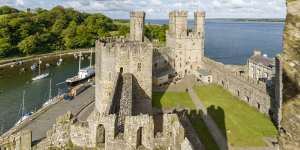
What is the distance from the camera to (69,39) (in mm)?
82312

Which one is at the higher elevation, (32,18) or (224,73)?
(32,18)

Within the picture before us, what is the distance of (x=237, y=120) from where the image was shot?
1087 inches

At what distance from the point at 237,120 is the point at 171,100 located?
832cm

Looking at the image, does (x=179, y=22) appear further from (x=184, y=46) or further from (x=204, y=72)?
(x=204, y=72)

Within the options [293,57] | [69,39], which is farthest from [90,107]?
[69,39]

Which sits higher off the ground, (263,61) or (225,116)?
(263,61)

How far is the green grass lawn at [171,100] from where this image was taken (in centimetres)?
3206

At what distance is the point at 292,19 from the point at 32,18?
3336 inches

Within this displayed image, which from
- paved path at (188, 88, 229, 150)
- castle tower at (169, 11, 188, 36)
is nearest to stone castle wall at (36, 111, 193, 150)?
paved path at (188, 88, 229, 150)

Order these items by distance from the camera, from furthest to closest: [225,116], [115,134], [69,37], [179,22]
A: [69,37] → [179,22] → [225,116] → [115,134]

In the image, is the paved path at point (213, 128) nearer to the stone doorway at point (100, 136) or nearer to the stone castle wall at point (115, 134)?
the stone castle wall at point (115, 134)

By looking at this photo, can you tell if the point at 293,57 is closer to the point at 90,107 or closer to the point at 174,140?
the point at 174,140

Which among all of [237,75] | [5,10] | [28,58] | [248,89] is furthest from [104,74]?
[5,10]

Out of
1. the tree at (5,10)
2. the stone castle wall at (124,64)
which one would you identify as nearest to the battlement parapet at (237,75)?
the stone castle wall at (124,64)
